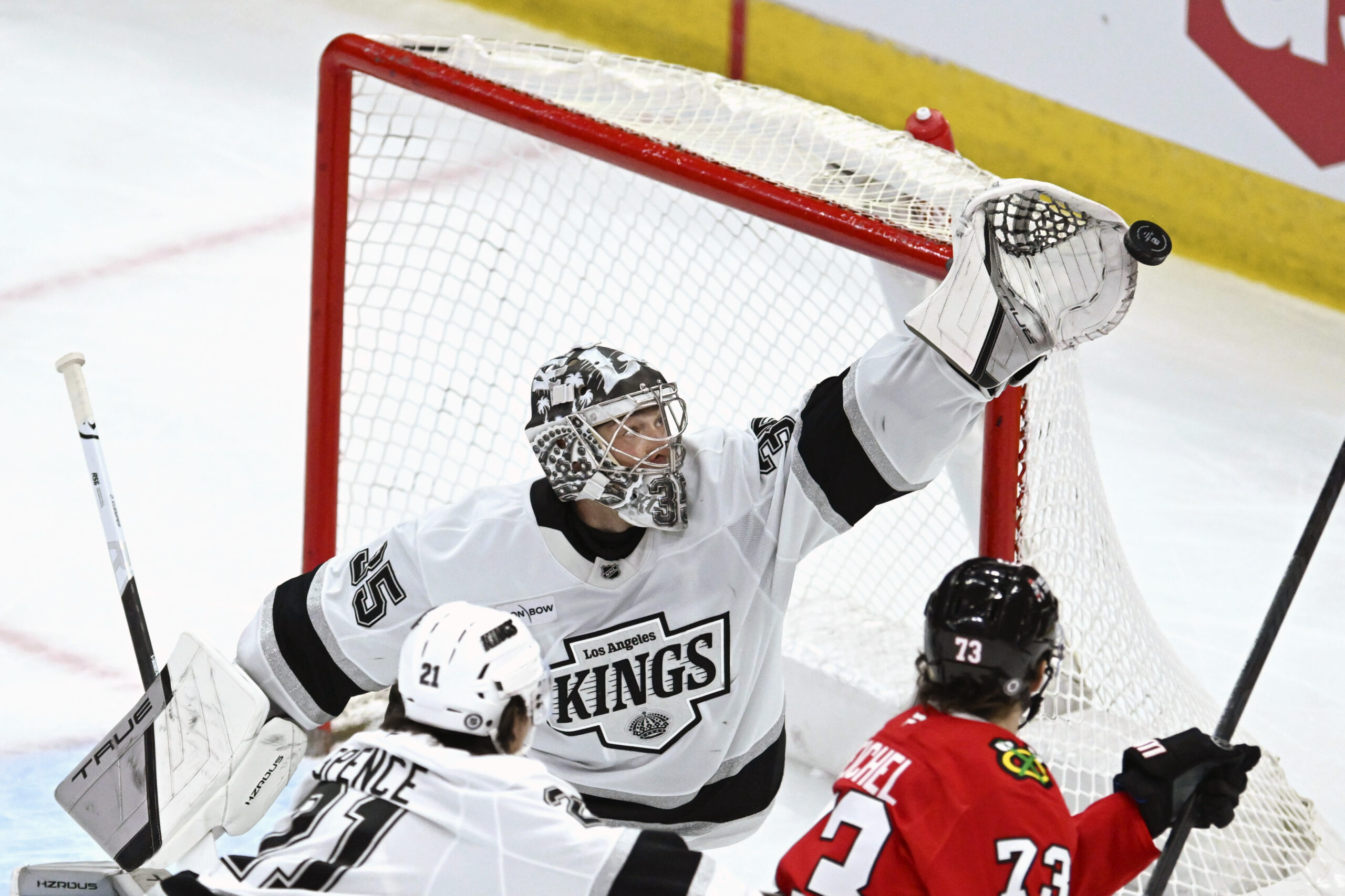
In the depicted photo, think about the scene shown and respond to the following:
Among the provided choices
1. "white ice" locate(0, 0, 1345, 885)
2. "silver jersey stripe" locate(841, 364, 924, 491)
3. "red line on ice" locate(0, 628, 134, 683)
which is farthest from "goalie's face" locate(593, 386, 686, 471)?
"red line on ice" locate(0, 628, 134, 683)

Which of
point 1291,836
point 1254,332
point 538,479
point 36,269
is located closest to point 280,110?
point 36,269

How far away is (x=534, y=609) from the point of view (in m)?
2.21

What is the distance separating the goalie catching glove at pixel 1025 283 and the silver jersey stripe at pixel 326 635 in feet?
3.01

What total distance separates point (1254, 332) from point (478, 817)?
3.68 m

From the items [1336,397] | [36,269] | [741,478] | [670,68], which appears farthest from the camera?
[36,269]

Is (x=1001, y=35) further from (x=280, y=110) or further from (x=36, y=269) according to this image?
(x=36, y=269)

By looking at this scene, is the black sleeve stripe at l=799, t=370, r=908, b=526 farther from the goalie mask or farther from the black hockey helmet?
the black hockey helmet

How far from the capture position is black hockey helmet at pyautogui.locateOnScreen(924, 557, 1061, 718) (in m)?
1.69

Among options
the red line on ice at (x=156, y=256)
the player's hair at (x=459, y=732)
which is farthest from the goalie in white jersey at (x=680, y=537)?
the red line on ice at (x=156, y=256)

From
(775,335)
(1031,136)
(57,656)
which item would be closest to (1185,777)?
(775,335)

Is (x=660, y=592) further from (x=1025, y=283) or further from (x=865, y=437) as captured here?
(x=1025, y=283)

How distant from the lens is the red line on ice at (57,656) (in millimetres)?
3287

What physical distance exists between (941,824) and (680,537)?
68 centimetres

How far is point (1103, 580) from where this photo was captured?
103 inches
